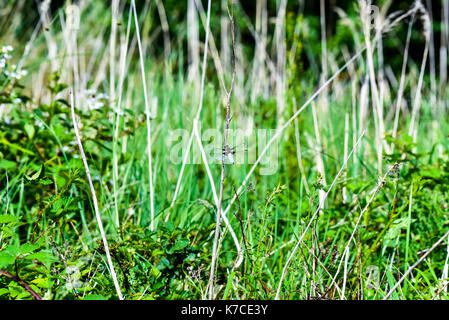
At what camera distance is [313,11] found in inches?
233

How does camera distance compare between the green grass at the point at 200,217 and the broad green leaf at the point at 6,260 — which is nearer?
the broad green leaf at the point at 6,260

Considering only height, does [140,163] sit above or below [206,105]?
below

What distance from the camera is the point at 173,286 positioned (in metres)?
0.80

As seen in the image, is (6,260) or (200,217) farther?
(200,217)

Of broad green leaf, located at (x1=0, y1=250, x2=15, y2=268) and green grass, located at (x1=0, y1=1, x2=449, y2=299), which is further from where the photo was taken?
green grass, located at (x1=0, y1=1, x2=449, y2=299)

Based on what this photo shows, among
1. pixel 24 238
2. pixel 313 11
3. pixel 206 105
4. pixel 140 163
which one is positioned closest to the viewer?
pixel 24 238

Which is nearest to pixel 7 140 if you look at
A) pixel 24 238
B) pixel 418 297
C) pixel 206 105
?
pixel 24 238

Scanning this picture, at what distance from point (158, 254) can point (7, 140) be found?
55 cm

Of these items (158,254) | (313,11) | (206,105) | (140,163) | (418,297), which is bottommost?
(418,297)
